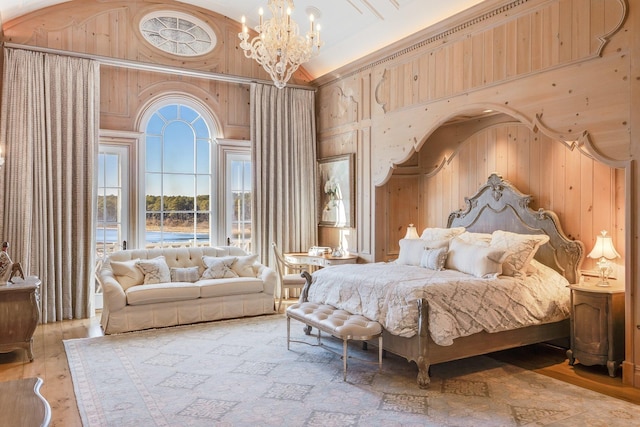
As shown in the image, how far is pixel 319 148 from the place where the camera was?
7.82 m

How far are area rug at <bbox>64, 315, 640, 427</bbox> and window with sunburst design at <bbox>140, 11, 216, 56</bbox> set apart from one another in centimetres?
411

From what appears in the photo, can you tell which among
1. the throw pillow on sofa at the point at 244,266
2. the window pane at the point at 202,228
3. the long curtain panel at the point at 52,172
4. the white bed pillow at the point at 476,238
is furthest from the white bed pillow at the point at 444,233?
the long curtain panel at the point at 52,172

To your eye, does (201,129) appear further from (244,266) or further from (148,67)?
(244,266)

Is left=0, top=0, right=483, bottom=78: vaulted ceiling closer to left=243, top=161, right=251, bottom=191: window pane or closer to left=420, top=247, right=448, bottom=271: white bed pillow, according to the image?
left=243, top=161, right=251, bottom=191: window pane

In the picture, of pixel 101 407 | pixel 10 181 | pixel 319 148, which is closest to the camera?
pixel 101 407

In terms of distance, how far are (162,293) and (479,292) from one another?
3.44 meters

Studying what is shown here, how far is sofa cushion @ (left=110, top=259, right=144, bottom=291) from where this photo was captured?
226 inches

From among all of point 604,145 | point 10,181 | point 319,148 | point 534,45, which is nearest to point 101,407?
point 10,181

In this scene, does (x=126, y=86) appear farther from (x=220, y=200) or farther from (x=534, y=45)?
(x=534, y=45)

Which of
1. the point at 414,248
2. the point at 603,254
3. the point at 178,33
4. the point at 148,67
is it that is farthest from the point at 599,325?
the point at 178,33

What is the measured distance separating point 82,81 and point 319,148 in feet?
11.3

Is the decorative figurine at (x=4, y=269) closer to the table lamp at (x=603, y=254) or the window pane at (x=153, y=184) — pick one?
the window pane at (x=153, y=184)

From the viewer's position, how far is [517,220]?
5.16 m

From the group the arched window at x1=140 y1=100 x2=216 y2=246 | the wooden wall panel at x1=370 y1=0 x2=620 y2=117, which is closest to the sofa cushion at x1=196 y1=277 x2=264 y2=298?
the arched window at x1=140 y1=100 x2=216 y2=246
